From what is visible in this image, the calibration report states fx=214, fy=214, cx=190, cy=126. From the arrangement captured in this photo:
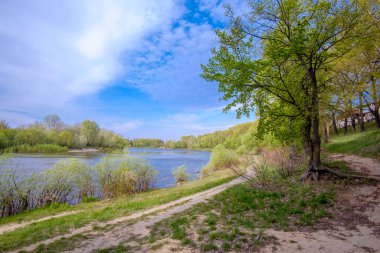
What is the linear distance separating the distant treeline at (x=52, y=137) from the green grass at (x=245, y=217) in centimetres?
3591

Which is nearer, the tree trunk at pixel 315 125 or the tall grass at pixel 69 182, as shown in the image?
the tree trunk at pixel 315 125

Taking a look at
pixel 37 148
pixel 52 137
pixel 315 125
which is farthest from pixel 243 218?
pixel 52 137

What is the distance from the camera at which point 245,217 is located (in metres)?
7.07

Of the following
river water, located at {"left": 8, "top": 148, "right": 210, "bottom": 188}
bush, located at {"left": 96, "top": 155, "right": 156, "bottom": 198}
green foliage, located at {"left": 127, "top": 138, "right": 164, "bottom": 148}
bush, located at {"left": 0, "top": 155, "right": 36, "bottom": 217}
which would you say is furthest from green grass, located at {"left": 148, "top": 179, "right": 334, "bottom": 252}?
green foliage, located at {"left": 127, "top": 138, "right": 164, "bottom": 148}

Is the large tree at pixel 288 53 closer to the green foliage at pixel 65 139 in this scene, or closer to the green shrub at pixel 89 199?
the green shrub at pixel 89 199

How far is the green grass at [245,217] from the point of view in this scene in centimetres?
546

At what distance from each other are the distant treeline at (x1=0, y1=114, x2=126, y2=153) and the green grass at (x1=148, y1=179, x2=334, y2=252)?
35.9 metres

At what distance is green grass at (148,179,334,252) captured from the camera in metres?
5.46

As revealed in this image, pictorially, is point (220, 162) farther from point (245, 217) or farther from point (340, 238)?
point (340, 238)

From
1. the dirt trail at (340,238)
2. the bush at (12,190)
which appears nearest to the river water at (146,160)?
the bush at (12,190)

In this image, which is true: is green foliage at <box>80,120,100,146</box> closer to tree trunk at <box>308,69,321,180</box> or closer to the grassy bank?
the grassy bank

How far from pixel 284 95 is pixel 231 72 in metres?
3.13

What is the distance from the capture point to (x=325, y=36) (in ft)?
30.3

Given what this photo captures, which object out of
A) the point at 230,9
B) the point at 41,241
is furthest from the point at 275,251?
the point at 230,9
